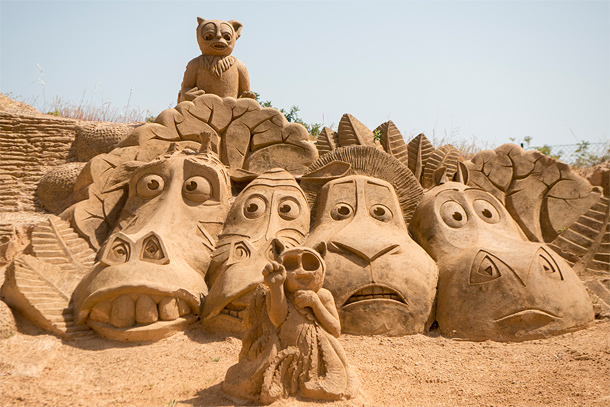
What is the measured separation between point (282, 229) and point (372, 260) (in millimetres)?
910

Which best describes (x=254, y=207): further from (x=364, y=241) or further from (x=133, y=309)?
(x=133, y=309)

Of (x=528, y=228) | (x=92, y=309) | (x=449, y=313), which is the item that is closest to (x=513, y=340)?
(x=449, y=313)

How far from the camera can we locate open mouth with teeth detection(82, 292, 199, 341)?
413 centimetres

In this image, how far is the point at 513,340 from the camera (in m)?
4.31

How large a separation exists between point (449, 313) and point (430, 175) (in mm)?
2151

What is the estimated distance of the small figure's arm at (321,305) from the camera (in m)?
3.33

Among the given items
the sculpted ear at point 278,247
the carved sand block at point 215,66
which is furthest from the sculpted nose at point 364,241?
the carved sand block at point 215,66

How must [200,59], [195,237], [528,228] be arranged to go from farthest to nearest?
[200,59]
[528,228]
[195,237]

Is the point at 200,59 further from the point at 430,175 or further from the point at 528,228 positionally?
the point at 528,228

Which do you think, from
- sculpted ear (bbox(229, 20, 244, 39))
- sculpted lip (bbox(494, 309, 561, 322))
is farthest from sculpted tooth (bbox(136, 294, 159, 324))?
sculpted ear (bbox(229, 20, 244, 39))

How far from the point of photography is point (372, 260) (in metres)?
4.55

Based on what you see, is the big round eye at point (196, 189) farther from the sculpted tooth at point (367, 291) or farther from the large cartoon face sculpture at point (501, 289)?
the large cartoon face sculpture at point (501, 289)

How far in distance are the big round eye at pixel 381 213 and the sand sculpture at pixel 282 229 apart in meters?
0.01

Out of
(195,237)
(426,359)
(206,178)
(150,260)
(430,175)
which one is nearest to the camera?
(426,359)
